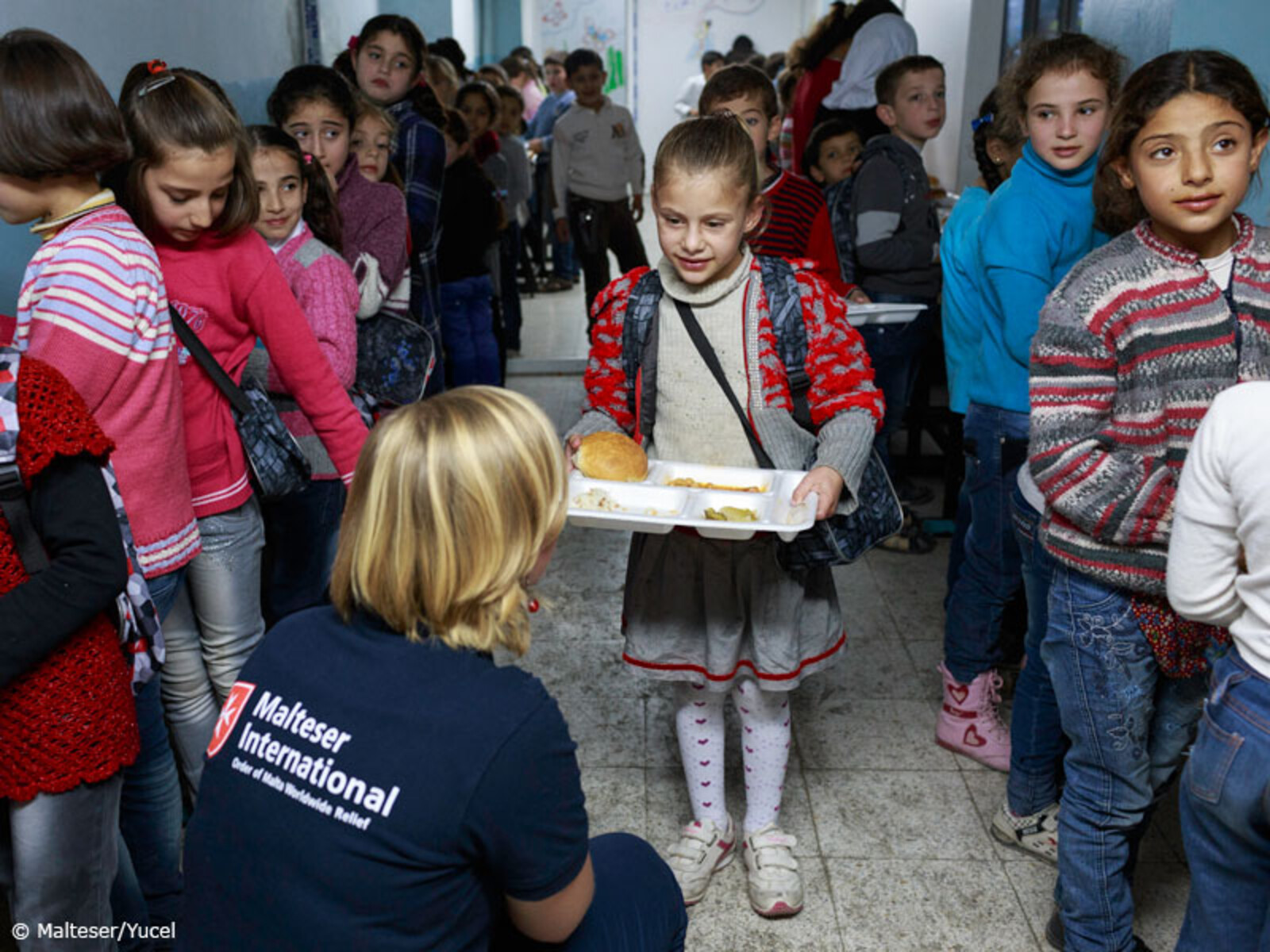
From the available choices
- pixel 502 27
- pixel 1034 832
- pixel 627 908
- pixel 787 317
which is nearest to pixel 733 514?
pixel 787 317

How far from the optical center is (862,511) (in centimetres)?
213

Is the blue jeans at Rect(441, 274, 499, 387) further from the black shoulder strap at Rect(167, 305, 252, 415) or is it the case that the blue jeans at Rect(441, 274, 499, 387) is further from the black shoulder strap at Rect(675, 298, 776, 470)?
the black shoulder strap at Rect(675, 298, 776, 470)

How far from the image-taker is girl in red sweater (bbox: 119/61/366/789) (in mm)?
2148

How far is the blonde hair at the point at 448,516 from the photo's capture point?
1.28 metres

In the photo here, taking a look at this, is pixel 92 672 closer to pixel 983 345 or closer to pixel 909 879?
pixel 909 879

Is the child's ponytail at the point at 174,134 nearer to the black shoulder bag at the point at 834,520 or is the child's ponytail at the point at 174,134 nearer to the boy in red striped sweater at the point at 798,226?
the black shoulder bag at the point at 834,520

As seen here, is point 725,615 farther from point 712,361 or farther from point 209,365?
point 209,365

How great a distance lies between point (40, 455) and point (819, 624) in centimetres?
148

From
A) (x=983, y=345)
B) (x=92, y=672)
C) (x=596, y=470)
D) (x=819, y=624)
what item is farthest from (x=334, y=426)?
(x=983, y=345)

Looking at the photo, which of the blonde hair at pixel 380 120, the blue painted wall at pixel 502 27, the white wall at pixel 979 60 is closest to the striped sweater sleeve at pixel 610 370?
the blonde hair at pixel 380 120

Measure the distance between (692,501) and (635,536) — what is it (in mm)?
405

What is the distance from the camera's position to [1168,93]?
1.81m

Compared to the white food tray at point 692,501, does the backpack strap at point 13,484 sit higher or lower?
higher

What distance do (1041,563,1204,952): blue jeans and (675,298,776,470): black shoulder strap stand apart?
0.62 meters
